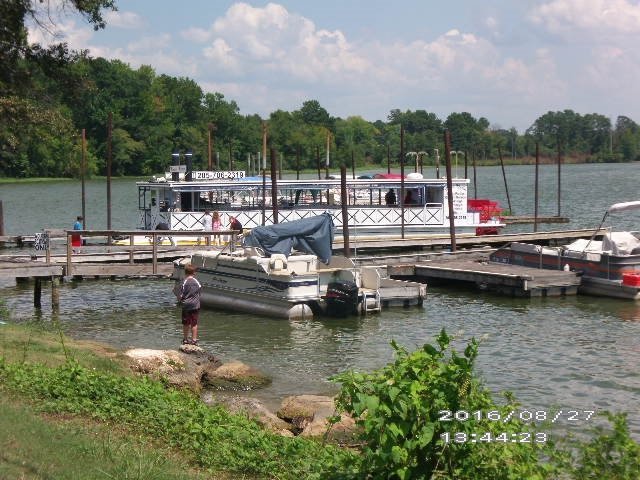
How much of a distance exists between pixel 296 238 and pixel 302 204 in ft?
64.4

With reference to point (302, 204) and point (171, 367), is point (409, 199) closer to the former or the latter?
point (302, 204)

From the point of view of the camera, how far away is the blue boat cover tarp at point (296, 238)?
27.1 metres

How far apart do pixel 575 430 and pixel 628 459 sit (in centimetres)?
662

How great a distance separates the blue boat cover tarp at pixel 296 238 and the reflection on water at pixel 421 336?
6.97 feet

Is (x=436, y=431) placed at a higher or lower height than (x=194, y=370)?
higher

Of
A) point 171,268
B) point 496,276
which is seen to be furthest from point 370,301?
point 171,268

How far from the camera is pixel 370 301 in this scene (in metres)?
26.7

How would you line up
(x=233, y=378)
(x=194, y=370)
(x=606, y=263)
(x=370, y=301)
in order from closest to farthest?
1. (x=194, y=370)
2. (x=233, y=378)
3. (x=370, y=301)
4. (x=606, y=263)

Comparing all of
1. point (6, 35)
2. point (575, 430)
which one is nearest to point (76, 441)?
point (575, 430)

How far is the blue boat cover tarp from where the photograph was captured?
27125 mm

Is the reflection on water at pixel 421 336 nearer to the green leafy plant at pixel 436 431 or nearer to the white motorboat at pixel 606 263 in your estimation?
the white motorboat at pixel 606 263

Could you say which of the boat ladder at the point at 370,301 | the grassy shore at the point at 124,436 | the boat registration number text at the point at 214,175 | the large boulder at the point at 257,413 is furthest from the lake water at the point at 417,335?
the boat registration number text at the point at 214,175

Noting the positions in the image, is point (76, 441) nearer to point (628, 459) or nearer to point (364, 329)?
point (628, 459)

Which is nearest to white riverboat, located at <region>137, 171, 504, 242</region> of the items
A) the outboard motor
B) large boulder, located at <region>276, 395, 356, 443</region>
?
the outboard motor
